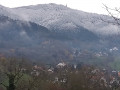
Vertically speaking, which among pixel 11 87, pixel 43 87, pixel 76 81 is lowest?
pixel 43 87

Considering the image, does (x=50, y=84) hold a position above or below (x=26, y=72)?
above

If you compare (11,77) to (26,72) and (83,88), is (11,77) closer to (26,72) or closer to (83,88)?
(83,88)

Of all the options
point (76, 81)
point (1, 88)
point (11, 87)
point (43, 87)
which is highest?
point (11, 87)

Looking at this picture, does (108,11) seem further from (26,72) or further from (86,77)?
(26,72)

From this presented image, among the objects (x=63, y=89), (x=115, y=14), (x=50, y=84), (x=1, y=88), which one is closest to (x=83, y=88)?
(x=63, y=89)

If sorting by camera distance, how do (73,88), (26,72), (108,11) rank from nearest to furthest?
(108,11) < (73,88) < (26,72)

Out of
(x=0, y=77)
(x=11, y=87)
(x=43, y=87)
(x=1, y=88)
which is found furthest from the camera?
(x=0, y=77)

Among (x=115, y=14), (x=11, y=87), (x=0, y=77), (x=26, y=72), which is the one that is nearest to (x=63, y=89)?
(x=0, y=77)

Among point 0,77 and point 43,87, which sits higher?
point 43,87

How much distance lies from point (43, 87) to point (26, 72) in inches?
1559

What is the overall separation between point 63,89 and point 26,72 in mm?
45635

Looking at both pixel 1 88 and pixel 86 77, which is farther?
pixel 1 88

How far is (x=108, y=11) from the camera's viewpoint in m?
7.04

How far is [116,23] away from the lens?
707 centimetres
